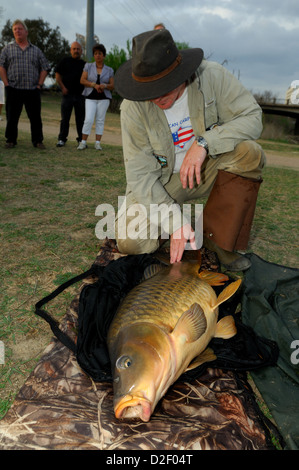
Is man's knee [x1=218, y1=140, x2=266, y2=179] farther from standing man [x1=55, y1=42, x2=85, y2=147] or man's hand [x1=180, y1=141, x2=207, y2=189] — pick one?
standing man [x1=55, y1=42, x2=85, y2=147]

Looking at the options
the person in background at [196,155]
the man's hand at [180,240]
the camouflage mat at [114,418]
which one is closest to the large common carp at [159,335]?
the camouflage mat at [114,418]

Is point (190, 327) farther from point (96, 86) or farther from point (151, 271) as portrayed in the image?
point (96, 86)

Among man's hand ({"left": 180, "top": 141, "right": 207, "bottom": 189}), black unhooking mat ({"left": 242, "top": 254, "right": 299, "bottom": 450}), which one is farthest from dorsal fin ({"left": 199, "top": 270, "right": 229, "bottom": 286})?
man's hand ({"left": 180, "top": 141, "right": 207, "bottom": 189})

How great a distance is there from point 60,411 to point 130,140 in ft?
6.66

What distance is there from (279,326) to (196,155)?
135 centimetres

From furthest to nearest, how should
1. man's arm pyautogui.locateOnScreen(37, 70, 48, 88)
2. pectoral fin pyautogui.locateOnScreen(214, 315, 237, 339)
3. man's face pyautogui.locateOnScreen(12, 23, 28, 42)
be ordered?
1. man's arm pyautogui.locateOnScreen(37, 70, 48, 88)
2. man's face pyautogui.locateOnScreen(12, 23, 28, 42)
3. pectoral fin pyautogui.locateOnScreen(214, 315, 237, 339)

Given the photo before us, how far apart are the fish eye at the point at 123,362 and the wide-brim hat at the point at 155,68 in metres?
1.60

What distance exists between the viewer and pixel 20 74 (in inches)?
290

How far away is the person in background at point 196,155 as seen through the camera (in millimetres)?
2797

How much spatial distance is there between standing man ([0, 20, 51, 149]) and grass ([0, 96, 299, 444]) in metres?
0.87

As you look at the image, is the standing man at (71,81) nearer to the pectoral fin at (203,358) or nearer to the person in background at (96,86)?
the person in background at (96,86)

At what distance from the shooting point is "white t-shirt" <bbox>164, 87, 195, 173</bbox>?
3.01m

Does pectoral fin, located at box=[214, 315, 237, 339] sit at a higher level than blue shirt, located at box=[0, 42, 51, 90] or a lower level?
lower
